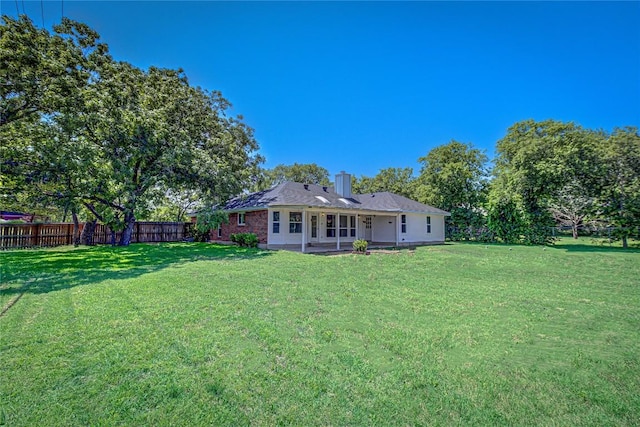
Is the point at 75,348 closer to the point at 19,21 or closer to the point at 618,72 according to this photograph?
the point at 19,21

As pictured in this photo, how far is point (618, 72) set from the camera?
40.8 feet

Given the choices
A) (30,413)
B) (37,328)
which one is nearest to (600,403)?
(30,413)

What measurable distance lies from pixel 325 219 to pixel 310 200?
6.85ft

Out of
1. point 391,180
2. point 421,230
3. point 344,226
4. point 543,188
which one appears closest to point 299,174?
point 391,180

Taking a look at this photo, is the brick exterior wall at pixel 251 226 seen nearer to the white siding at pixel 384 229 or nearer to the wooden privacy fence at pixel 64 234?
the wooden privacy fence at pixel 64 234

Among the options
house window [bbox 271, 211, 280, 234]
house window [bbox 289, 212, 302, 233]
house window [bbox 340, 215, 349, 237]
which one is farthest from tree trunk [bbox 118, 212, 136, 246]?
house window [bbox 340, 215, 349, 237]

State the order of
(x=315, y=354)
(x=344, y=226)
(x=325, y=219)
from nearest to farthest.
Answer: (x=315, y=354), (x=325, y=219), (x=344, y=226)

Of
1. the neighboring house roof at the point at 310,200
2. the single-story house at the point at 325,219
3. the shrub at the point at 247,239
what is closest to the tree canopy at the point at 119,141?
the neighboring house roof at the point at 310,200

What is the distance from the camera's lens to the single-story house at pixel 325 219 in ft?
53.4

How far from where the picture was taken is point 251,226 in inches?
686

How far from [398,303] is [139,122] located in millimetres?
14575

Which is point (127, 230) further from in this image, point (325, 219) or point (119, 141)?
point (325, 219)

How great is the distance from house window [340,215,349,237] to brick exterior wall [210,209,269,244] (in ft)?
17.5

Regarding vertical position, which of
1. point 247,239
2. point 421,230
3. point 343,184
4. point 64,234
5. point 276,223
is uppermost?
point 343,184
